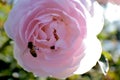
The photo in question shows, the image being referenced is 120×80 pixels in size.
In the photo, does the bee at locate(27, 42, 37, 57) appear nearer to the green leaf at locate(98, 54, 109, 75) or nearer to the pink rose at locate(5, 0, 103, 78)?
the pink rose at locate(5, 0, 103, 78)

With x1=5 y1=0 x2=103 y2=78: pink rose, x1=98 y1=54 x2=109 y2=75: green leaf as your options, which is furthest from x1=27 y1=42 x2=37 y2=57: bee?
x1=98 y1=54 x2=109 y2=75: green leaf

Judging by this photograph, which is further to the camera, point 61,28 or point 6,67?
point 6,67

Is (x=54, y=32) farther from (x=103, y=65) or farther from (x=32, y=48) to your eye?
(x=103, y=65)

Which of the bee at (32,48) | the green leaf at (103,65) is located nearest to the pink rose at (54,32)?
the bee at (32,48)

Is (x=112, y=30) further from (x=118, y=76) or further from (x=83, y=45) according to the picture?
(x=83, y=45)

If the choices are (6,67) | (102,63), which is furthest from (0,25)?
(102,63)

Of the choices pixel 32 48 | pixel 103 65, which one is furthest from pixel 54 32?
pixel 103 65

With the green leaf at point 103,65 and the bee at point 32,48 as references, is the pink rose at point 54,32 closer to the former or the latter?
the bee at point 32,48

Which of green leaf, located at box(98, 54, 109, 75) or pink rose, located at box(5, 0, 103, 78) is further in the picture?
green leaf, located at box(98, 54, 109, 75)

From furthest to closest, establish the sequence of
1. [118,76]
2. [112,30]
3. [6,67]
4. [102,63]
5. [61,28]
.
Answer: [112,30]
[118,76]
[6,67]
[102,63]
[61,28]
